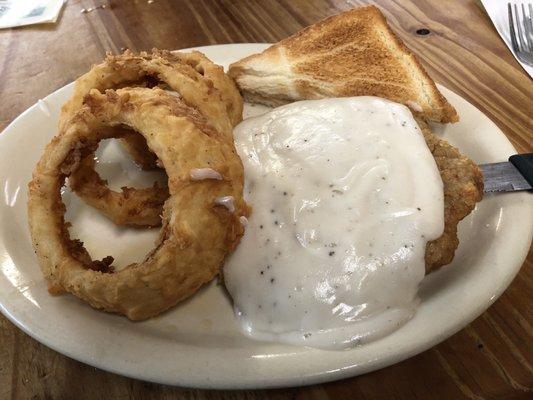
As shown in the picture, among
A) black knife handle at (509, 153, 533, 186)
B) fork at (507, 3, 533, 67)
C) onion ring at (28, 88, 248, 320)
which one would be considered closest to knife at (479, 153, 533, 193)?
black knife handle at (509, 153, 533, 186)

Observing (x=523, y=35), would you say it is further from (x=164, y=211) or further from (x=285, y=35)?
(x=164, y=211)

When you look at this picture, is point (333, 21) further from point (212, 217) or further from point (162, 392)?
point (162, 392)

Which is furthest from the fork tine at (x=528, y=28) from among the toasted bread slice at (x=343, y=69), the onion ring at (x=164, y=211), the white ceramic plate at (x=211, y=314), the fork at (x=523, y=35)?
the onion ring at (x=164, y=211)

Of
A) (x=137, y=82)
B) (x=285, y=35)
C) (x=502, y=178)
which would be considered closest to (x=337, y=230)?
(x=502, y=178)

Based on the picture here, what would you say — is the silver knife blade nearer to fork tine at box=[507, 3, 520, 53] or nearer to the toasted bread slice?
the toasted bread slice

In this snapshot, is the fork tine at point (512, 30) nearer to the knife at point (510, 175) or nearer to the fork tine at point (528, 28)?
the fork tine at point (528, 28)
